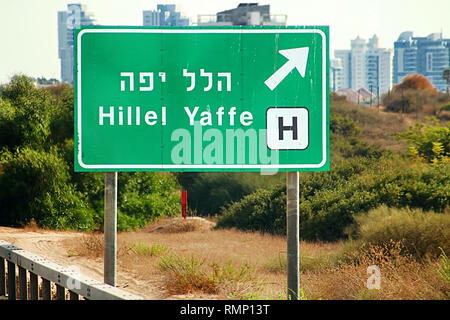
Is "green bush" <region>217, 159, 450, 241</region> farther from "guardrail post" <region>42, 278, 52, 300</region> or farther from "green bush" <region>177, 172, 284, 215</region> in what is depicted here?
"guardrail post" <region>42, 278, 52, 300</region>

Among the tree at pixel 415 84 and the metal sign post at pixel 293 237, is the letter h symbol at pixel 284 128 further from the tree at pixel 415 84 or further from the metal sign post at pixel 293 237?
the tree at pixel 415 84

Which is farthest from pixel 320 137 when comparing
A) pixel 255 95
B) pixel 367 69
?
pixel 367 69

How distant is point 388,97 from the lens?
244ft

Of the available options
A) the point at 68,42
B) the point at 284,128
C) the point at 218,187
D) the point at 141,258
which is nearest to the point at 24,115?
the point at 218,187

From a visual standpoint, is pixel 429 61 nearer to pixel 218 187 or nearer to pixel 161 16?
pixel 218 187

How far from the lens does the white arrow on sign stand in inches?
301

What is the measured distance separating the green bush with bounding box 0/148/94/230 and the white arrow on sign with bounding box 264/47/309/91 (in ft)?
61.7

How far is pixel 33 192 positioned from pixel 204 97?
19.3m

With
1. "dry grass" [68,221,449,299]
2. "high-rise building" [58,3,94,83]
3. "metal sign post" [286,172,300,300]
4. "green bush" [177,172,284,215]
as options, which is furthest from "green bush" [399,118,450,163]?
"high-rise building" [58,3,94,83]

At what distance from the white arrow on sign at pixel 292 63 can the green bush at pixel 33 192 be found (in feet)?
61.7

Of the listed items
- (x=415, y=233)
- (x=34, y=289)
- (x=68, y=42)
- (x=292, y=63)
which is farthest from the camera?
(x=68, y=42)

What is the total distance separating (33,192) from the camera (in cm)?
2548

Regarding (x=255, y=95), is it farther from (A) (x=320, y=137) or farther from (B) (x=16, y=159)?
(B) (x=16, y=159)
